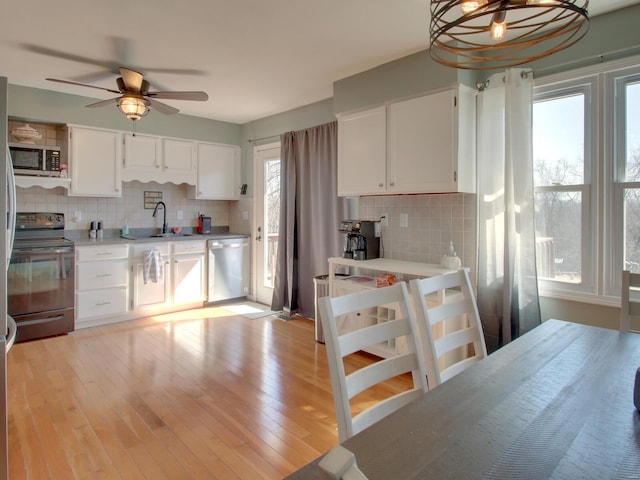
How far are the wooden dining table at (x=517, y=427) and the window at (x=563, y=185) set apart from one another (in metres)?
1.51

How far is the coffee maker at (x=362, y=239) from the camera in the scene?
3545mm

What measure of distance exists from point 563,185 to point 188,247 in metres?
4.05

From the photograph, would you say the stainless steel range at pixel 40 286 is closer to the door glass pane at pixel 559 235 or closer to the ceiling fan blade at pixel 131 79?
the ceiling fan blade at pixel 131 79

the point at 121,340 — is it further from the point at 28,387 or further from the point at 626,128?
the point at 626,128

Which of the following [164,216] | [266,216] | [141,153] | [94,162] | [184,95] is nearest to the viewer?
[184,95]

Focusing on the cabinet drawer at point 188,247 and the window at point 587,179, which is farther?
the cabinet drawer at point 188,247

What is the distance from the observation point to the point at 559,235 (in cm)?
281

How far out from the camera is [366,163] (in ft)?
11.6

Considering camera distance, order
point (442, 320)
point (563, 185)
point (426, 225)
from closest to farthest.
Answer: point (442, 320) < point (563, 185) < point (426, 225)

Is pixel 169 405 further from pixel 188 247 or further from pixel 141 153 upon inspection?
pixel 141 153

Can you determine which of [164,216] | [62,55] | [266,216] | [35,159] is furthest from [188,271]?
[62,55]

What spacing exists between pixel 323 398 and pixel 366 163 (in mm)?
2009

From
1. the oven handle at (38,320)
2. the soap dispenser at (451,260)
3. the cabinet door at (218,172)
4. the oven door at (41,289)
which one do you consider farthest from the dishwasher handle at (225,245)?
the soap dispenser at (451,260)

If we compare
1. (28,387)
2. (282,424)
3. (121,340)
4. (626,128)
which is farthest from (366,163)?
(28,387)
